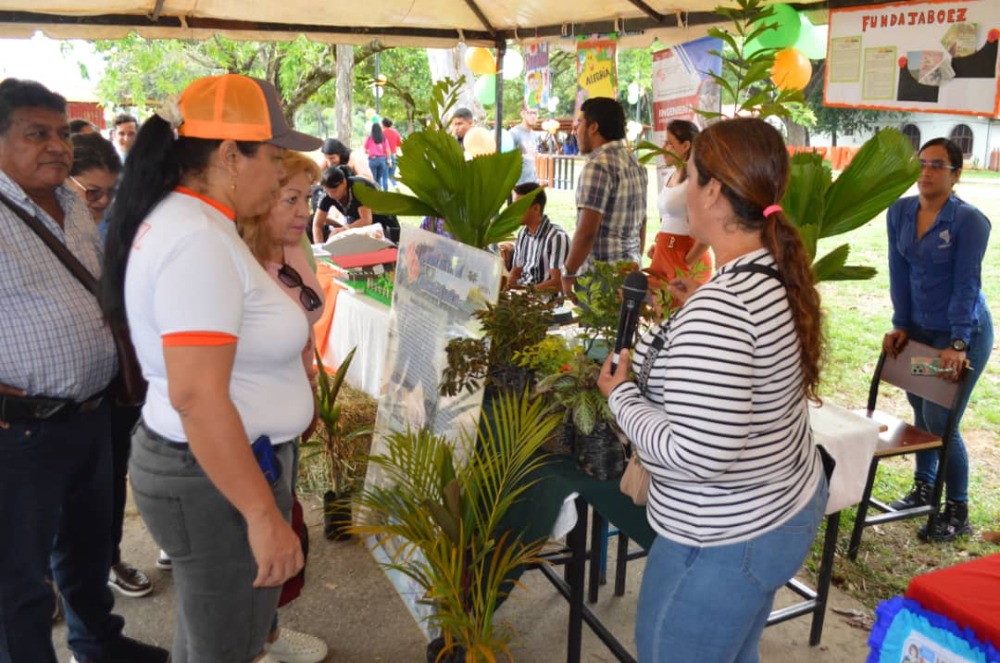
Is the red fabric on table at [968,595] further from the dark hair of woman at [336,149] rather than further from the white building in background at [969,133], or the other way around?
the white building in background at [969,133]

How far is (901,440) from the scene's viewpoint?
3025 mm

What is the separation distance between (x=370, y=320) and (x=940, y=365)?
265cm

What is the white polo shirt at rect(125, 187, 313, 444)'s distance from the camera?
1.27 m

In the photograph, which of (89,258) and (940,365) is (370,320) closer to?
(89,258)

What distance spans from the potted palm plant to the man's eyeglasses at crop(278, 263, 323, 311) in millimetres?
904

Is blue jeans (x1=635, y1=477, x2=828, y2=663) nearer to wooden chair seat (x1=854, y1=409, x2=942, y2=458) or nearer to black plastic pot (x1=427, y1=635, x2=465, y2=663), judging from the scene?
black plastic pot (x1=427, y1=635, x2=465, y2=663)

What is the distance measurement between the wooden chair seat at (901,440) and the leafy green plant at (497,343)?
1.51m

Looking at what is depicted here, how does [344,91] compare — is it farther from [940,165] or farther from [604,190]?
[940,165]

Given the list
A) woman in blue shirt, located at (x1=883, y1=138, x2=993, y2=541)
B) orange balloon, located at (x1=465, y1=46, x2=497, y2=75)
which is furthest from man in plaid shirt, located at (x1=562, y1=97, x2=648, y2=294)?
orange balloon, located at (x1=465, y1=46, x2=497, y2=75)

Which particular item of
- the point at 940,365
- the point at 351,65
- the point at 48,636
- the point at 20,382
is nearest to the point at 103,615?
the point at 48,636

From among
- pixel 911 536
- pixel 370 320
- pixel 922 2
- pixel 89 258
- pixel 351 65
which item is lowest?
pixel 911 536

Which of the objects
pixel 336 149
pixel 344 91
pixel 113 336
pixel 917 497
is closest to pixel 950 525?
pixel 917 497

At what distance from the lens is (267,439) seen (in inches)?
59.4

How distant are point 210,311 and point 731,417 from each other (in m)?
0.89
